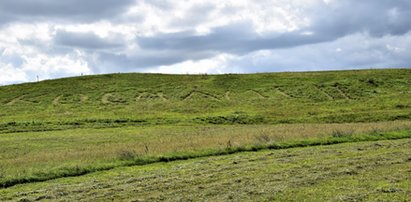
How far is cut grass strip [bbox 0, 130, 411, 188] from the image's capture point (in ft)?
72.6

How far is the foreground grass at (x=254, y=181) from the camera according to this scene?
15.7 m

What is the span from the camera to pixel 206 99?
75.7 m

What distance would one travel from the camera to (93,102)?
251 feet

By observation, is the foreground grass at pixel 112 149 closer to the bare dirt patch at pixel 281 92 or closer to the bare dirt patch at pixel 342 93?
the bare dirt patch at pixel 342 93

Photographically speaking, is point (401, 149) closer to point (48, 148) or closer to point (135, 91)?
point (48, 148)

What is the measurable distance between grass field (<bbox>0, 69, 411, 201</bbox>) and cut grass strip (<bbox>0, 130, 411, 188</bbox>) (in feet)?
0.18

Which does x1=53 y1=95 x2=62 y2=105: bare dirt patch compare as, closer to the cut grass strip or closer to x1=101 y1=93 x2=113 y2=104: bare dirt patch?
x1=101 y1=93 x2=113 y2=104: bare dirt patch

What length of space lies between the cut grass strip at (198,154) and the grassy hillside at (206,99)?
59.9 feet

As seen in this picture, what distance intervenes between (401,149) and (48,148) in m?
22.2

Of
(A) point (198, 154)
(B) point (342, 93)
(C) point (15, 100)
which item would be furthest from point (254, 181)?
(C) point (15, 100)

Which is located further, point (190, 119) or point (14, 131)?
point (190, 119)

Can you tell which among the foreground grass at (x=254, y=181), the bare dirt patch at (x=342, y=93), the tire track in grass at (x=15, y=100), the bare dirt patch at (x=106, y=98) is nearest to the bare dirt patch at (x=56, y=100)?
the tire track in grass at (x=15, y=100)

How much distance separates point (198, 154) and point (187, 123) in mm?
25722

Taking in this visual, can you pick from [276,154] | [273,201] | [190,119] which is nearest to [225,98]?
[190,119]
